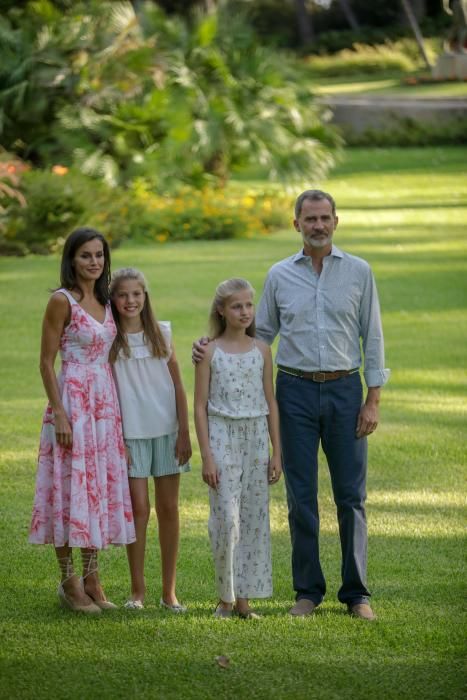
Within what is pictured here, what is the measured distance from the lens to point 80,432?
5285 mm

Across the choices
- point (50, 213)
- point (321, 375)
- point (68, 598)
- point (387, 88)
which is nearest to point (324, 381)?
point (321, 375)

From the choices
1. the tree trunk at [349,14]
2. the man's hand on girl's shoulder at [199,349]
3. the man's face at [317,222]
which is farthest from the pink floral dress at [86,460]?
the tree trunk at [349,14]

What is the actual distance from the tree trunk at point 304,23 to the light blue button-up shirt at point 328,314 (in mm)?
44856

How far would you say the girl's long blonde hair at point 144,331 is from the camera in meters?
5.37

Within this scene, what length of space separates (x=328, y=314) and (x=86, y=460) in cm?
118

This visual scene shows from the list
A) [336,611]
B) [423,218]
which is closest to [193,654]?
[336,611]

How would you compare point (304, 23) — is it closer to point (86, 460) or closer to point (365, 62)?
point (365, 62)

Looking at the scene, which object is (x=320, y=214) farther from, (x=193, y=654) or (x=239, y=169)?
(x=239, y=169)

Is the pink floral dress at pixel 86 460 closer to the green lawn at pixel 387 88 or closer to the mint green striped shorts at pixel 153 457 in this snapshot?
the mint green striped shorts at pixel 153 457

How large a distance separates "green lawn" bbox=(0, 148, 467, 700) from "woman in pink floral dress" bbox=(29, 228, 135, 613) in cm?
37

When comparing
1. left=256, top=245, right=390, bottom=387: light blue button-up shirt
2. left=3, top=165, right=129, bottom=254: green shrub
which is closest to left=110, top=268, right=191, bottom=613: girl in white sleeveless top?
left=256, top=245, right=390, bottom=387: light blue button-up shirt

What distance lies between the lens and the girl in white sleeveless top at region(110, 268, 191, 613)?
5367 mm

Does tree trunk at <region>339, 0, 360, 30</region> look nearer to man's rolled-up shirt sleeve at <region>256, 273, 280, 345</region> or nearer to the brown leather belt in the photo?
man's rolled-up shirt sleeve at <region>256, 273, 280, 345</region>

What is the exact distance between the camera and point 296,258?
5418 mm
